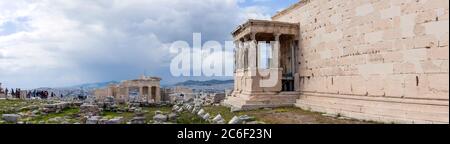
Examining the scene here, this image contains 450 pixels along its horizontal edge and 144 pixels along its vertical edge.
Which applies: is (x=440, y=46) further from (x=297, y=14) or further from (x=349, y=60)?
(x=297, y=14)

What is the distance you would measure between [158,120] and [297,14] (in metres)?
7.77

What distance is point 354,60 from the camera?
12898 millimetres

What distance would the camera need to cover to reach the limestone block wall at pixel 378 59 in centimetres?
988

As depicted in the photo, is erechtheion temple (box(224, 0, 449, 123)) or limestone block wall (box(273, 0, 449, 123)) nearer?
limestone block wall (box(273, 0, 449, 123))

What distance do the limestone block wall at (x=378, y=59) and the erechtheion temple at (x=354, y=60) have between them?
0.08ft

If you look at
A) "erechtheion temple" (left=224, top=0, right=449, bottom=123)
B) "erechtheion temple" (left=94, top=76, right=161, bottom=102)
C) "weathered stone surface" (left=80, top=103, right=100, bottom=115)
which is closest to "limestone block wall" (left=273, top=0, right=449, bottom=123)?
"erechtheion temple" (left=224, top=0, right=449, bottom=123)

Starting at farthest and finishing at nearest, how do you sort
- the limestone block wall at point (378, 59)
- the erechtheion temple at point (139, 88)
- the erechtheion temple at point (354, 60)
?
the erechtheion temple at point (139, 88)
the erechtheion temple at point (354, 60)
the limestone block wall at point (378, 59)

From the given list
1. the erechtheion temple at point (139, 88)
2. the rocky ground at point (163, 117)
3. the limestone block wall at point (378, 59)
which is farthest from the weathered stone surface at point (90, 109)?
the erechtheion temple at point (139, 88)

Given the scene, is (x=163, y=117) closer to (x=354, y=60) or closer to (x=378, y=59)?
(x=354, y=60)

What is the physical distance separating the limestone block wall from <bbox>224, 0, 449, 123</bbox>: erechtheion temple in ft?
0.08

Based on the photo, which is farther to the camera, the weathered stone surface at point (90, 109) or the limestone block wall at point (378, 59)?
the weathered stone surface at point (90, 109)

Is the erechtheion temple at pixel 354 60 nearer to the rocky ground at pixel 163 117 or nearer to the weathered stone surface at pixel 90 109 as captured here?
the rocky ground at pixel 163 117

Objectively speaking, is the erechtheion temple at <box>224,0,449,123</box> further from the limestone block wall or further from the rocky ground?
the rocky ground

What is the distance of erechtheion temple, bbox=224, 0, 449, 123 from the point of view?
9984mm
